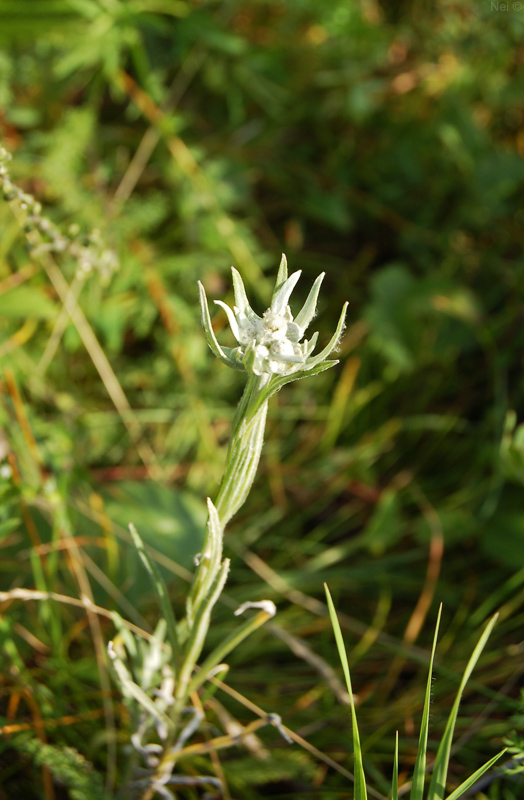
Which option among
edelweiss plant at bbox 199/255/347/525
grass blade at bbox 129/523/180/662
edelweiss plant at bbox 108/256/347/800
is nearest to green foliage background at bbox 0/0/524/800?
edelweiss plant at bbox 108/256/347/800

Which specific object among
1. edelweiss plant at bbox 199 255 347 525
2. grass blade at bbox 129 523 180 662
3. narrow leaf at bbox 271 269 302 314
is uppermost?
narrow leaf at bbox 271 269 302 314

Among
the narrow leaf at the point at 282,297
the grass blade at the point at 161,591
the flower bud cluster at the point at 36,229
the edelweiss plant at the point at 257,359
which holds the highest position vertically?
the flower bud cluster at the point at 36,229

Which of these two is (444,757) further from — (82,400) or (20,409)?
(82,400)

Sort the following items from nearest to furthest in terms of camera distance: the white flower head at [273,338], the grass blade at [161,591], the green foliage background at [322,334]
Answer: the white flower head at [273,338] < the grass blade at [161,591] < the green foliage background at [322,334]

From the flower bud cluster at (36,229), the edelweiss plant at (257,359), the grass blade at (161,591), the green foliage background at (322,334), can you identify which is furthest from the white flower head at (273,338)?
the green foliage background at (322,334)

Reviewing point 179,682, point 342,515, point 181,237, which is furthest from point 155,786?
point 181,237

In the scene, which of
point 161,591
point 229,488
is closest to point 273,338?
point 229,488

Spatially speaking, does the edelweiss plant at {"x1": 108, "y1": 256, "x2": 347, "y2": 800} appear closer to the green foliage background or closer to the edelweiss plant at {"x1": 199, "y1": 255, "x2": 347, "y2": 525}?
the edelweiss plant at {"x1": 199, "y1": 255, "x2": 347, "y2": 525}

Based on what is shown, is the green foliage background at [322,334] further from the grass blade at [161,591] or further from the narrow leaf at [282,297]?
the narrow leaf at [282,297]
